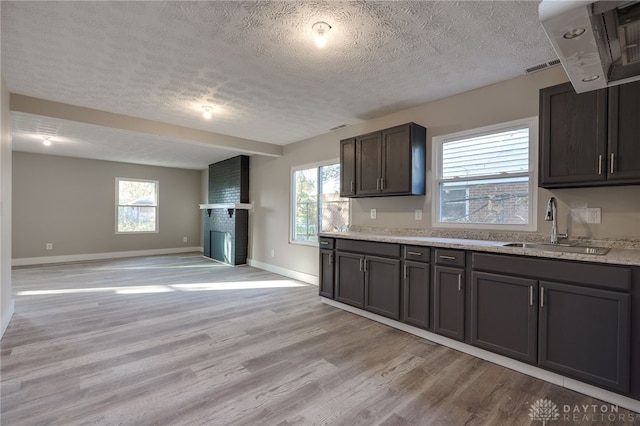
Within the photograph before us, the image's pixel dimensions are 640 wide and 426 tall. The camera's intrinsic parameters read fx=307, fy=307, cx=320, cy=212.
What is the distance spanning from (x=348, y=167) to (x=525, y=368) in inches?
109

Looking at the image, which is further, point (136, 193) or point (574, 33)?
point (136, 193)

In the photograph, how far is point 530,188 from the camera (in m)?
2.79

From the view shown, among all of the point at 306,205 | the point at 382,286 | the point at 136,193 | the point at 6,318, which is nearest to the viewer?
the point at 6,318

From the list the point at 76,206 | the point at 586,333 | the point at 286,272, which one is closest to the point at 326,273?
the point at 286,272

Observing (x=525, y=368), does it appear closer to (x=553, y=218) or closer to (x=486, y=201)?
(x=553, y=218)

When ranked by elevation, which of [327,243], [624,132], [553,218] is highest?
[624,132]

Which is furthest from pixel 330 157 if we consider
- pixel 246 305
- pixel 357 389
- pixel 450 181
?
pixel 357 389

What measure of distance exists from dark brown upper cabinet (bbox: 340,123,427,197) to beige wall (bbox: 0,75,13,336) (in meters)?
3.57

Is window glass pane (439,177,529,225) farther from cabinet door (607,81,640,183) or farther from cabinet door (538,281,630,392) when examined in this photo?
cabinet door (538,281,630,392)

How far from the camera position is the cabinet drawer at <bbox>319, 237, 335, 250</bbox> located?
3888 mm

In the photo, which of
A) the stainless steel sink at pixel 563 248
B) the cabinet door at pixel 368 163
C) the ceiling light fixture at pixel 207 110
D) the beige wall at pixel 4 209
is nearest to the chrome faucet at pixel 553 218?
the stainless steel sink at pixel 563 248

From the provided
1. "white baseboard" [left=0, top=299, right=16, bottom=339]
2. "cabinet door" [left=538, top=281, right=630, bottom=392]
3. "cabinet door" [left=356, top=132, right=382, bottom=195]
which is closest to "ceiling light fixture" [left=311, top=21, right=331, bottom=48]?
"cabinet door" [left=356, top=132, right=382, bottom=195]

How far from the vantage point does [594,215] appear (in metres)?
2.46

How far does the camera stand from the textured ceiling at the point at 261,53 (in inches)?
78.6
